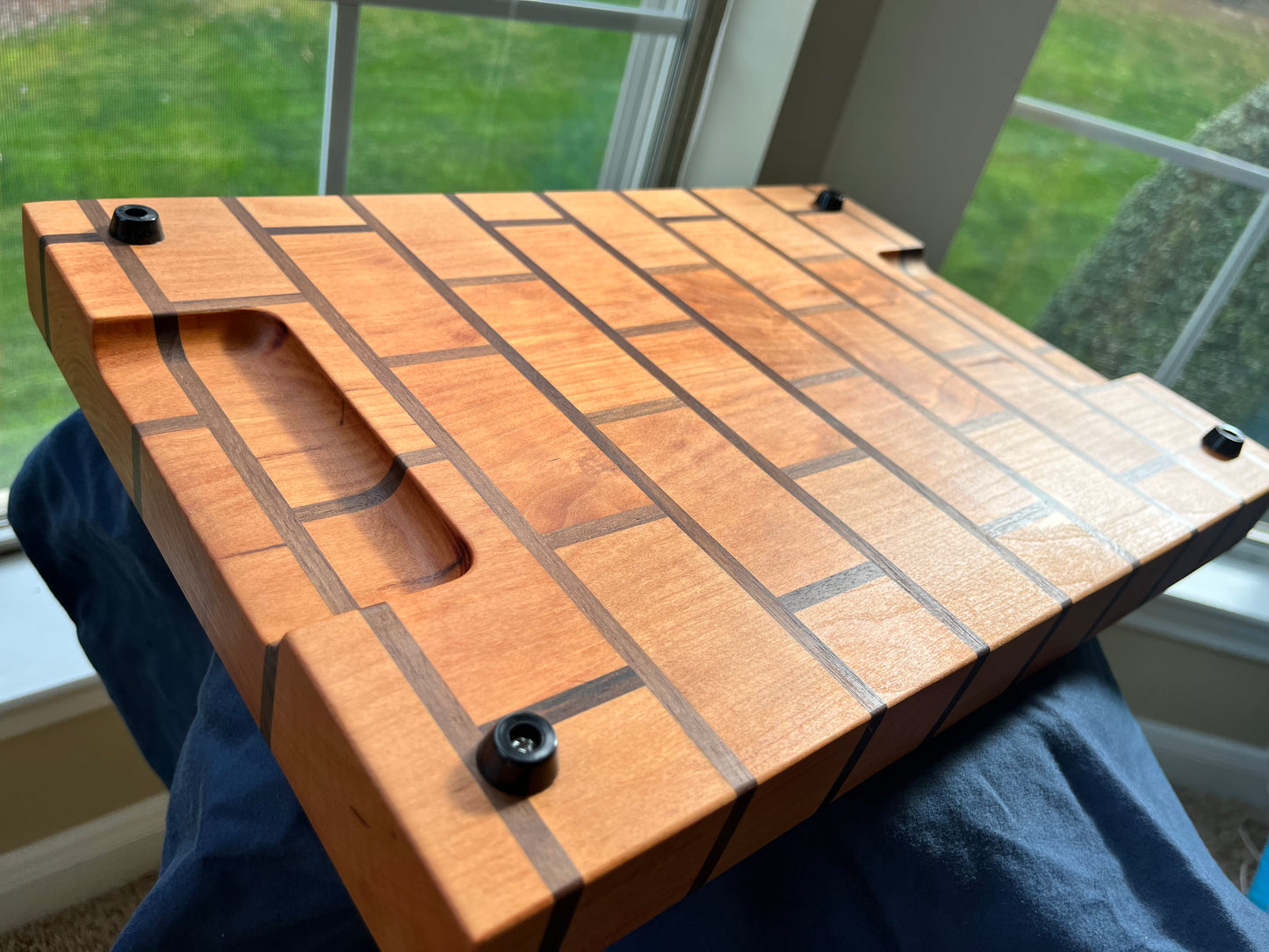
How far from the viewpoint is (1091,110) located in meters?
1.18

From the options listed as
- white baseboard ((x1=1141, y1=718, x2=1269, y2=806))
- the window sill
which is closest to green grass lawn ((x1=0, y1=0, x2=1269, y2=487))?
the window sill

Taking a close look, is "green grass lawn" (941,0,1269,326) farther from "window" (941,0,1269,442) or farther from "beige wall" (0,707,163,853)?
"beige wall" (0,707,163,853)

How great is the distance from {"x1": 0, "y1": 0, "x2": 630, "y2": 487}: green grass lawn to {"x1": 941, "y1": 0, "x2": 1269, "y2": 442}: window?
550mm

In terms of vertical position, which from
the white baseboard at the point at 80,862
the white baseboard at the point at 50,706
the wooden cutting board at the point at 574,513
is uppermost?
the wooden cutting board at the point at 574,513

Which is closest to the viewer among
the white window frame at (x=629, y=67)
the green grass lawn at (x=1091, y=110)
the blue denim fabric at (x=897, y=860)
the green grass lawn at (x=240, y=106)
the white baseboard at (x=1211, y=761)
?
the blue denim fabric at (x=897, y=860)

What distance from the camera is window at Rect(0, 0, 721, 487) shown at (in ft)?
2.31

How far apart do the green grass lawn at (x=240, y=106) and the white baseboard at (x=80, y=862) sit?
1.11 ft

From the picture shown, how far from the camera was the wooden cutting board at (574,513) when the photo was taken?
13.5 inches

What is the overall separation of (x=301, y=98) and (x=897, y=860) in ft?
2.39

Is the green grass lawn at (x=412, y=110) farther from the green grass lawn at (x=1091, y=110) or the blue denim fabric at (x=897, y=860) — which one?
the blue denim fabric at (x=897, y=860)

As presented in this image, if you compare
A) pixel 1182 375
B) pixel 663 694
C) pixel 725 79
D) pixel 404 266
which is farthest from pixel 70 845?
pixel 1182 375

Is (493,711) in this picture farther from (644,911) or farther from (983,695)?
(983,695)

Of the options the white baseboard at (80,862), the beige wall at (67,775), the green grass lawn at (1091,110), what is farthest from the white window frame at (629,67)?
the white baseboard at (80,862)

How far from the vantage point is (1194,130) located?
1.19 metres
